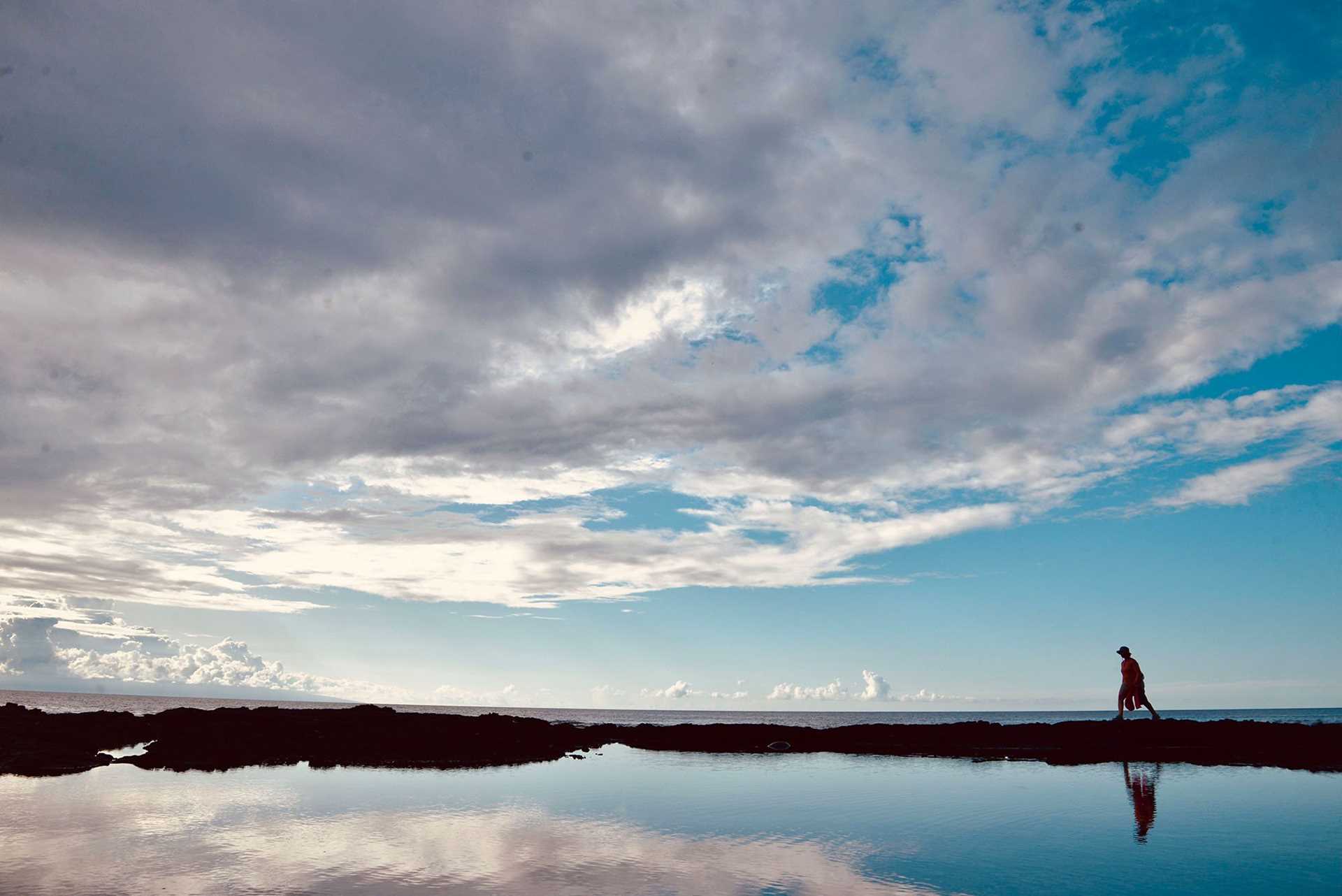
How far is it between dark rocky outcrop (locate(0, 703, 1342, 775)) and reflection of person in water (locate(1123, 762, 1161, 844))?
4.18 m

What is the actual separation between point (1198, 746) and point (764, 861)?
25977 millimetres

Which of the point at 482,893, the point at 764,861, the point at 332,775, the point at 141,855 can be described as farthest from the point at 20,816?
the point at 764,861

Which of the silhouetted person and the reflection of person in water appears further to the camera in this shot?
the silhouetted person

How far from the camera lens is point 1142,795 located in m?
20.7

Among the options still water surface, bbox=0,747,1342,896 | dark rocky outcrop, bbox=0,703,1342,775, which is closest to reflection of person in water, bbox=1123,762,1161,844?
still water surface, bbox=0,747,1342,896

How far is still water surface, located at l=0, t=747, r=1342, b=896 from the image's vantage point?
12742 millimetres

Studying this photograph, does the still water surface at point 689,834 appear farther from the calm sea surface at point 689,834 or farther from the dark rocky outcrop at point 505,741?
the dark rocky outcrop at point 505,741

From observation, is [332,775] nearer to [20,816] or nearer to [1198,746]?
[20,816]

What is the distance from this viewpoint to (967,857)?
14523 mm

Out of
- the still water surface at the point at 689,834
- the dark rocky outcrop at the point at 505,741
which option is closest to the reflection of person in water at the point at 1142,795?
the still water surface at the point at 689,834

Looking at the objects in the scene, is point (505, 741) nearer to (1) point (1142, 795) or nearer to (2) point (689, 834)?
(2) point (689, 834)

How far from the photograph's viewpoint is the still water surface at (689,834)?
12.7m

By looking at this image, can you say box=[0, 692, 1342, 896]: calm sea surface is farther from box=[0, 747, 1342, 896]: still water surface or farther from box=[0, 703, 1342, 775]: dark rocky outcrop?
box=[0, 703, 1342, 775]: dark rocky outcrop

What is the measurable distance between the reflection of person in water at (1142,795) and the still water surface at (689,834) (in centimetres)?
10
